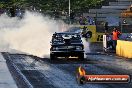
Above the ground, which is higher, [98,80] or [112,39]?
[98,80]

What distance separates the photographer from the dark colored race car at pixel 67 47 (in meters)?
28.3

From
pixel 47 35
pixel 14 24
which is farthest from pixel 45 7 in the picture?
pixel 47 35

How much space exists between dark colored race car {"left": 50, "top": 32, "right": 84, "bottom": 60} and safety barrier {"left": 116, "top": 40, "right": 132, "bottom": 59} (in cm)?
440

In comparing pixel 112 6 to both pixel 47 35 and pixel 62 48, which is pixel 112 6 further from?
pixel 62 48

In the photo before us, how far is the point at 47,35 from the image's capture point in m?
41.5

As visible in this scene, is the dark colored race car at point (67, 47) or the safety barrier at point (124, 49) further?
the safety barrier at point (124, 49)

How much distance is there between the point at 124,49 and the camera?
33500mm

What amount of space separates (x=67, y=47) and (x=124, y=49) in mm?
6327

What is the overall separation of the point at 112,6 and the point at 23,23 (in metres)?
38.0

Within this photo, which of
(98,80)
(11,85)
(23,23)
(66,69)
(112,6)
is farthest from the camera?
(112,6)

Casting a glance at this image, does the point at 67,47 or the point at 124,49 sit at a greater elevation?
the point at 67,47

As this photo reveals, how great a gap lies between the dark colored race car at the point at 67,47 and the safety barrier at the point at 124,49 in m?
4.40

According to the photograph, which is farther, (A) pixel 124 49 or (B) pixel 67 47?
(A) pixel 124 49

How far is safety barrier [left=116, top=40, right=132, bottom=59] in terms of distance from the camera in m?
32.1
